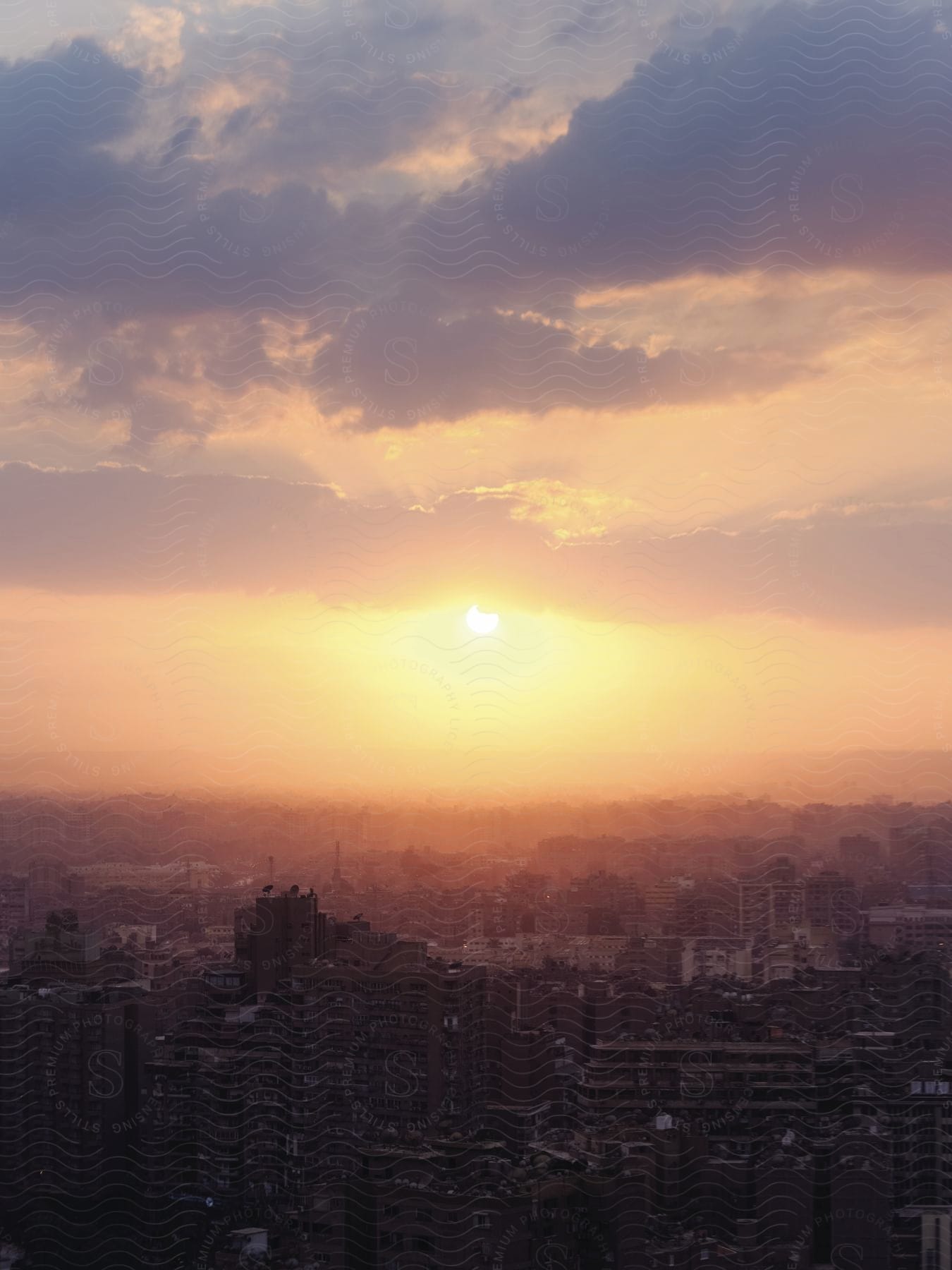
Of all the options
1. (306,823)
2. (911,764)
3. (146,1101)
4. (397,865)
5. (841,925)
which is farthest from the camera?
(841,925)

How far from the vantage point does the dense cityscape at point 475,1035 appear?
482 centimetres

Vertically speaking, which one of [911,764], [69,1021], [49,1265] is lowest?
[49,1265]

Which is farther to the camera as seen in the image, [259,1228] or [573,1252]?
[259,1228]

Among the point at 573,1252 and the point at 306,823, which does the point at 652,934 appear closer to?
the point at 306,823

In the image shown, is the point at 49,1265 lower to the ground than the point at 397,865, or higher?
lower

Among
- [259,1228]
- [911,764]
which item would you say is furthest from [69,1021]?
[911,764]

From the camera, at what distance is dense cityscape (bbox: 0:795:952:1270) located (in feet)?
15.8

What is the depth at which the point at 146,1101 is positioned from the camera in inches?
238

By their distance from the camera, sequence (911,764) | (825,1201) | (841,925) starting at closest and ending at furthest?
(825,1201), (911,764), (841,925)

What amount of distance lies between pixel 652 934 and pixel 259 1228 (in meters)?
3.09

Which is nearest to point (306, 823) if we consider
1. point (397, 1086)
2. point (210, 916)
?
point (210, 916)

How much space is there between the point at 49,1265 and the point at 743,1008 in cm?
284

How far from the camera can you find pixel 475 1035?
247 inches

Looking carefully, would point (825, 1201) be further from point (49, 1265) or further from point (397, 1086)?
point (49, 1265)
